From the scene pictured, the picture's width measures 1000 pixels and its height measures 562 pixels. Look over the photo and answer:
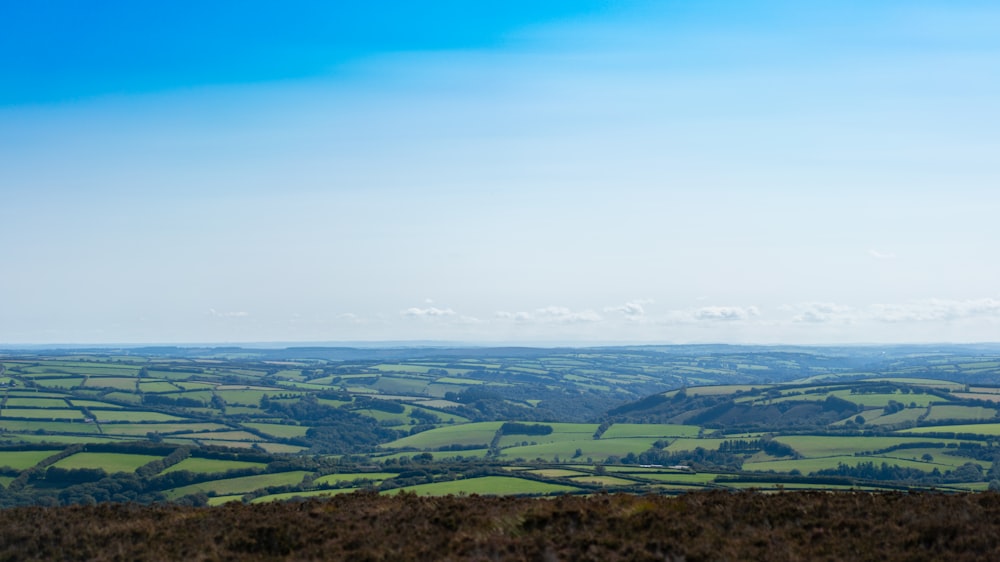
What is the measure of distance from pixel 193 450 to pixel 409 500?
91.1 meters

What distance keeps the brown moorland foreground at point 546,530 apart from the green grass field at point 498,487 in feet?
154

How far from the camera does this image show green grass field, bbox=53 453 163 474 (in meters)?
92.4


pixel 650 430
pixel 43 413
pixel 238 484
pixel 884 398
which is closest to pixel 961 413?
pixel 884 398

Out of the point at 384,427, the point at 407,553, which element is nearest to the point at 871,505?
the point at 407,553

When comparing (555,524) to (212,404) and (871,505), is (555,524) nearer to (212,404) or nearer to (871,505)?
(871,505)

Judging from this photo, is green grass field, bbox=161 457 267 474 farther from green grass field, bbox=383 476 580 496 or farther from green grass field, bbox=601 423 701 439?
green grass field, bbox=601 423 701 439

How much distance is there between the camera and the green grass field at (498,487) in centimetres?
6788

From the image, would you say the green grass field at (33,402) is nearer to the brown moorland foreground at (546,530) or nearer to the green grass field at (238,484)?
the green grass field at (238,484)

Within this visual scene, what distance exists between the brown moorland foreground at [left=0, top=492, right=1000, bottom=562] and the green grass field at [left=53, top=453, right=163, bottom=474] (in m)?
79.8

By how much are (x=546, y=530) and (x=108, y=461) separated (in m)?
94.6

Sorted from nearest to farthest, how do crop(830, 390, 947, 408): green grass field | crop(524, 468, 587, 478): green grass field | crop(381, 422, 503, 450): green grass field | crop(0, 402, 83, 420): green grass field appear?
crop(524, 468, 587, 478): green grass field
crop(381, 422, 503, 450): green grass field
crop(0, 402, 83, 420): green grass field
crop(830, 390, 947, 408): green grass field

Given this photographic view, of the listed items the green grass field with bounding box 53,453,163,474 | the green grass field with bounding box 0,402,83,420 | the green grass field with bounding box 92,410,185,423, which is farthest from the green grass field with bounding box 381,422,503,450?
the green grass field with bounding box 0,402,83,420

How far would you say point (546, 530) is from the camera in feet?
58.6

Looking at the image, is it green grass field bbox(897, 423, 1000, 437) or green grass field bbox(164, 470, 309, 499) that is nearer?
green grass field bbox(164, 470, 309, 499)
